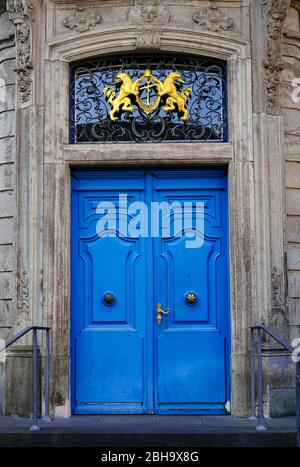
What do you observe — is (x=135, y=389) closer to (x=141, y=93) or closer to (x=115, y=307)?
(x=115, y=307)

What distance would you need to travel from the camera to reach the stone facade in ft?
25.0

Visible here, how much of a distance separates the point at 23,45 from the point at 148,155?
1744 mm

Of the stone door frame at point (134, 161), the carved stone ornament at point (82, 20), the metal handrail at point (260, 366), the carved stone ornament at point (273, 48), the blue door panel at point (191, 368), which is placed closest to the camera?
the metal handrail at point (260, 366)

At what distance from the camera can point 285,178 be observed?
7965 millimetres

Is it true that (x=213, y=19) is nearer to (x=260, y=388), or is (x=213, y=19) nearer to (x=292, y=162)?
(x=292, y=162)

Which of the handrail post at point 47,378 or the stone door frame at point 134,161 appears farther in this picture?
the stone door frame at point 134,161

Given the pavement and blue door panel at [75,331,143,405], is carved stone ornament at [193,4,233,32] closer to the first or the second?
blue door panel at [75,331,143,405]

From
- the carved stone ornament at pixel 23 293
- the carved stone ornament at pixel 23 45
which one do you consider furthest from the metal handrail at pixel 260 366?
the carved stone ornament at pixel 23 45

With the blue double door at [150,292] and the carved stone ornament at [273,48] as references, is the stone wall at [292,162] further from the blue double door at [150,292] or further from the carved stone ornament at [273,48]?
the blue double door at [150,292]

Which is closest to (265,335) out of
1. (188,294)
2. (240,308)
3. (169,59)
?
(240,308)

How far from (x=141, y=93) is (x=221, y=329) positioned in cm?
262

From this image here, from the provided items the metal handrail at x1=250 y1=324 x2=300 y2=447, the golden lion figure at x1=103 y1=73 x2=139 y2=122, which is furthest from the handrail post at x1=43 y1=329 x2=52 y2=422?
the golden lion figure at x1=103 y1=73 x2=139 y2=122

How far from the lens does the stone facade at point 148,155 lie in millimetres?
7617

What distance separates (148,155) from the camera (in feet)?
25.6
